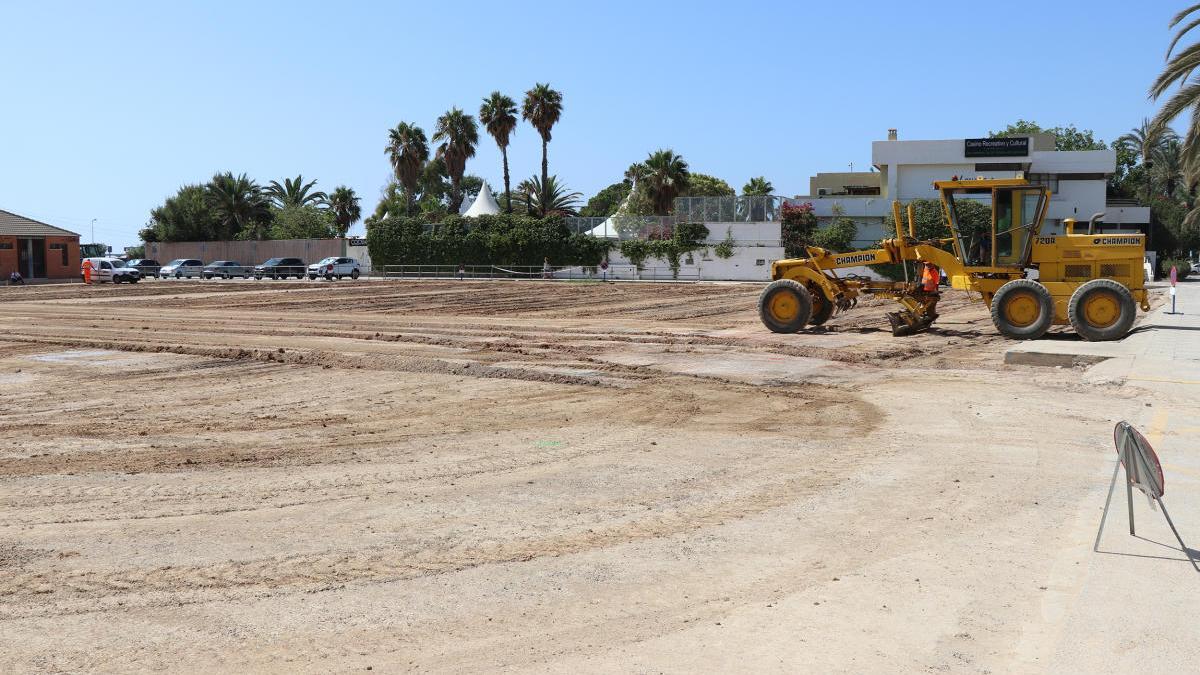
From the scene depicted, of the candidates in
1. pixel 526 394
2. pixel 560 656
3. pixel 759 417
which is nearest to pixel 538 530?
pixel 560 656

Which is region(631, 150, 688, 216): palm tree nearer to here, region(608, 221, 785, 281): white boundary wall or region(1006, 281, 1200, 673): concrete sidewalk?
region(608, 221, 785, 281): white boundary wall

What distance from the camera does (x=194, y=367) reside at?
54.5ft

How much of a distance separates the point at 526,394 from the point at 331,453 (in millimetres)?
4278

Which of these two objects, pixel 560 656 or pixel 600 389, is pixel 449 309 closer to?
pixel 600 389

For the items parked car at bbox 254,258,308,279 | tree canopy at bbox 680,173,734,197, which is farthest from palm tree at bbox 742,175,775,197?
parked car at bbox 254,258,308,279

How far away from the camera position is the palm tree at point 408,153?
8369 cm

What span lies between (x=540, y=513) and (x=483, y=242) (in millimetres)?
61997

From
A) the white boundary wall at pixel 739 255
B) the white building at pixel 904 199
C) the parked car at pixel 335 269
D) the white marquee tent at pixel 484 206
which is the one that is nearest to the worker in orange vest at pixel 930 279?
the white boundary wall at pixel 739 255

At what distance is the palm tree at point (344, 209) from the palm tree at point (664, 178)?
32.4m

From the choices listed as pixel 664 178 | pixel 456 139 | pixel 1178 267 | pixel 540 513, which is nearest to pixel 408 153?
pixel 456 139

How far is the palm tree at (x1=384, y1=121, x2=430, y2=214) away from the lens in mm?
83688

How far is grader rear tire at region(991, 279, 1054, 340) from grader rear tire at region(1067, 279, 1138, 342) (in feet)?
1.49

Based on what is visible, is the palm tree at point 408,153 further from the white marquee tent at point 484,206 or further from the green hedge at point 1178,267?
the green hedge at point 1178,267

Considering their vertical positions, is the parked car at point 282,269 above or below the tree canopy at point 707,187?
below
